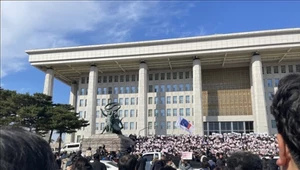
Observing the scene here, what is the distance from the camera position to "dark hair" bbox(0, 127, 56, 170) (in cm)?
112

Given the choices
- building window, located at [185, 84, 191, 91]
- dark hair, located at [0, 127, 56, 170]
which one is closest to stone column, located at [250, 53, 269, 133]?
building window, located at [185, 84, 191, 91]

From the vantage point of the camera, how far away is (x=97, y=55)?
2344 inches

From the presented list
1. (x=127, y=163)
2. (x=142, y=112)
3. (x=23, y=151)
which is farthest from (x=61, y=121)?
(x=23, y=151)

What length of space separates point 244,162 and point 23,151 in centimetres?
327

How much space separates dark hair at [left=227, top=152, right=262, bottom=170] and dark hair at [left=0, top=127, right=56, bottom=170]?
308 centimetres

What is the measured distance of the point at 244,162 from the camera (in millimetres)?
3811

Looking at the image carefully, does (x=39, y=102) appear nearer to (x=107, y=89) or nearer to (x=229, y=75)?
(x=107, y=89)

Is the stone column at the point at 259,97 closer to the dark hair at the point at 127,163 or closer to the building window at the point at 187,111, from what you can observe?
the building window at the point at 187,111

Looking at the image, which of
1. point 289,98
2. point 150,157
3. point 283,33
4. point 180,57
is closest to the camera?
point 289,98

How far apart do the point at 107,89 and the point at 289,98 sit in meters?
67.6

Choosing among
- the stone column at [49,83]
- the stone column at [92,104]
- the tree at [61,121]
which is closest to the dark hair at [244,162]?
the tree at [61,121]

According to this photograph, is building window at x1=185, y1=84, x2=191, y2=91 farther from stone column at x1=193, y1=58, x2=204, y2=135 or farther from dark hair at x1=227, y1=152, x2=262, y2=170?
dark hair at x1=227, y1=152, x2=262, y2=170

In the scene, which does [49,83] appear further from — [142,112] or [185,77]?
[185,77]

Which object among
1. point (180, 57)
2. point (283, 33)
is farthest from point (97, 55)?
point (283, 33)
